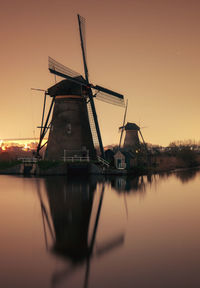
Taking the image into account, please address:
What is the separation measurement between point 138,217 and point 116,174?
71.2 feet

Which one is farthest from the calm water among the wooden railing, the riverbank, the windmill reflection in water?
the wooden railing

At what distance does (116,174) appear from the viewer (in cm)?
3509

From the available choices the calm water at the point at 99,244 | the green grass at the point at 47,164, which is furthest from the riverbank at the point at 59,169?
the calm water at the point at 99,244

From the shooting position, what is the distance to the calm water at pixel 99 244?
272 inches

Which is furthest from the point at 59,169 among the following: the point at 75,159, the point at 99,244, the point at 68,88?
the point at 99,244

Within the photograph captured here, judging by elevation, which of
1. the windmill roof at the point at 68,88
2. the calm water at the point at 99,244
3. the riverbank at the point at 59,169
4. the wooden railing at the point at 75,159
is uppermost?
the windmill roof at the point at 68,88

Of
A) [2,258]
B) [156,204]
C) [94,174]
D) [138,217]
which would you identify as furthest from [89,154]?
[2,258]

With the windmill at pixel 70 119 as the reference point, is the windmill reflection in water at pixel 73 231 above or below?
below

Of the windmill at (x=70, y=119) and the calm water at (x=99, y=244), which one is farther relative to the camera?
the windmill at (x=70, y=119)

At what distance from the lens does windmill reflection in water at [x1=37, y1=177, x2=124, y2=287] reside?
783 cm

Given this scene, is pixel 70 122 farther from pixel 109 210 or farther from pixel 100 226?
pixel 100 226

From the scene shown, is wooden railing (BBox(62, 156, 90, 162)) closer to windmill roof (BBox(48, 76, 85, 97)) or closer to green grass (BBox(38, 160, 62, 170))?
green grass (BBox(38, 160, 62, 170))

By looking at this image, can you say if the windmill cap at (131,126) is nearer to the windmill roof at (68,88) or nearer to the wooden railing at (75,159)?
the wooden railing at (75,159)

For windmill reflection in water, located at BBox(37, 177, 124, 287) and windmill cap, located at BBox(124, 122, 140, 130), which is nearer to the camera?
windmill reflection in water, located at BBox(37, 177, 124, 287)
